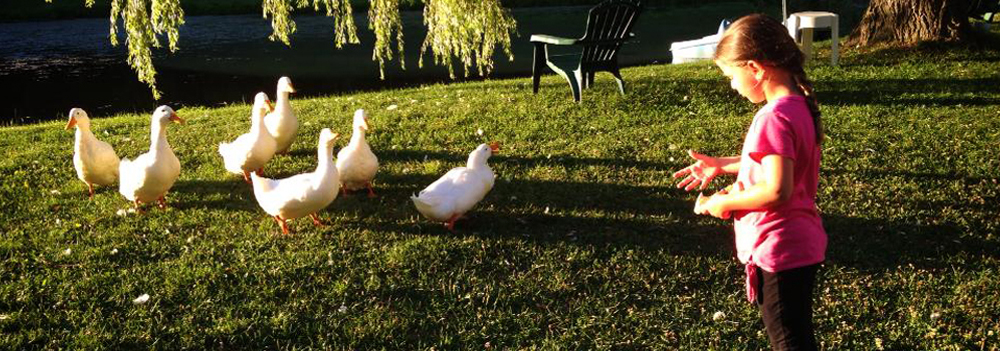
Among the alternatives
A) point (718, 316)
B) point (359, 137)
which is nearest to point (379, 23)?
point (359, 137)

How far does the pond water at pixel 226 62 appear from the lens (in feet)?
47.2

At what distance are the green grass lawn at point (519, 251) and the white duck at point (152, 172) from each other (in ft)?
0.65

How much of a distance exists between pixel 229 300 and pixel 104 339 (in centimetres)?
68

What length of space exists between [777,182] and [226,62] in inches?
674

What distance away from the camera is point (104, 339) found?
14.1 feet

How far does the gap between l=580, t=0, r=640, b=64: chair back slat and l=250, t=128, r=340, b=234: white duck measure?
426 centimetres

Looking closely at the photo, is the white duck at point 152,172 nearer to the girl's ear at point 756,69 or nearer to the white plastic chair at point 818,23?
the girl's ear at point 756,69

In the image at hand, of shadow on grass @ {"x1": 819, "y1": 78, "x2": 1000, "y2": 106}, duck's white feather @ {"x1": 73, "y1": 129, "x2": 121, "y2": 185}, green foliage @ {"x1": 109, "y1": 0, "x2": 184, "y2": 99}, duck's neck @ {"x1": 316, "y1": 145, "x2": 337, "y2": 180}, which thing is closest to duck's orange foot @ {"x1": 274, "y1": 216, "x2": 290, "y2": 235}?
duck's neck @ {"x1": 316, "y1": 145, "x2": 337, "y2": 180}

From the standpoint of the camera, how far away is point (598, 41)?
913 cm

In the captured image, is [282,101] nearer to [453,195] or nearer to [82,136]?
[82,136]

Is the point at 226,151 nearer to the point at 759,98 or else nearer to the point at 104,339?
the point at 104,339

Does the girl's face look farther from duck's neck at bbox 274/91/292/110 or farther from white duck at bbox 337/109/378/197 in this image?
duck's neck at bbox 274/91/292/110

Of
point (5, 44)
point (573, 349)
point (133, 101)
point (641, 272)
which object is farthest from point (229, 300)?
point (5, 44)

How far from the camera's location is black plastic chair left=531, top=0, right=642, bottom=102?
29.5 ft
